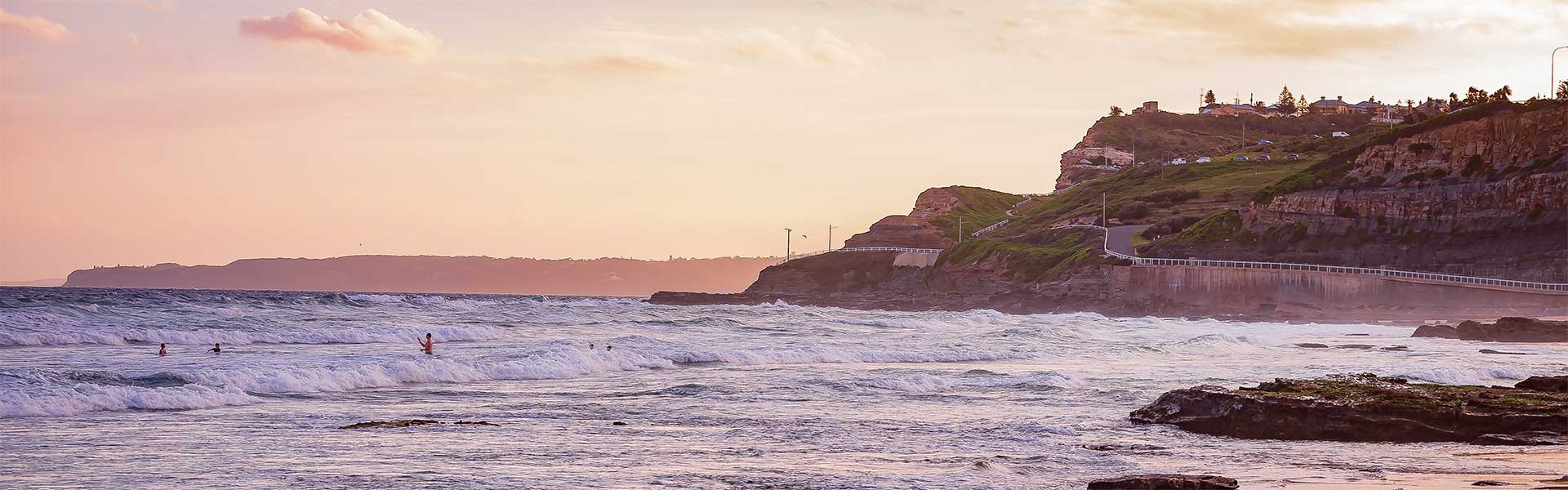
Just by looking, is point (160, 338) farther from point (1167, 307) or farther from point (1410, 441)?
point (1167, 307)

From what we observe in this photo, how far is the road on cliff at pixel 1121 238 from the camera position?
11084 centimetres

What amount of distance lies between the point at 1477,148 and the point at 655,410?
9397 cm

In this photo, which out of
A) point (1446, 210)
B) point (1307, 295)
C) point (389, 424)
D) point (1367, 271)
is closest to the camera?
point (389, 424)

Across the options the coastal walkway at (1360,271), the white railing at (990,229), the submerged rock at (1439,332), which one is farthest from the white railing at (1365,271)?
the white railing at (990,229)

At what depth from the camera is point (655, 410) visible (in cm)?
2130

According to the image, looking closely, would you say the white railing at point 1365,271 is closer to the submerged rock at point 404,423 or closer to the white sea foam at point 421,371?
the white sea foam at point 421,371

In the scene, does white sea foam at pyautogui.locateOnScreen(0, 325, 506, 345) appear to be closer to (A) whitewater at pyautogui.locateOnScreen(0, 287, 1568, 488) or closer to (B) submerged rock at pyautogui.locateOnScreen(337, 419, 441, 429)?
(A) whitewater at pyautogui.locateOnScreen(0, 287, 1568, 488)

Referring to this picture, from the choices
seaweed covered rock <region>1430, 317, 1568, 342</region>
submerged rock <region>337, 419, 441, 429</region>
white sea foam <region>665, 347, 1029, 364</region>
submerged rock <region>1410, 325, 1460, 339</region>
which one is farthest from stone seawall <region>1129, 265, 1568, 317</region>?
submerged rock <region>337, 419, 441, 429</region>

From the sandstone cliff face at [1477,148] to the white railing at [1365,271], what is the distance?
46.0 feet

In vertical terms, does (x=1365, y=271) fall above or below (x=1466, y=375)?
above

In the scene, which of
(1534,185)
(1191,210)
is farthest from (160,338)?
(1191,210)

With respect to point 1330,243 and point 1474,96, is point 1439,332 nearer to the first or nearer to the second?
point 1330,243

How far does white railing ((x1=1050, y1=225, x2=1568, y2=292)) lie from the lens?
78188 millimetres

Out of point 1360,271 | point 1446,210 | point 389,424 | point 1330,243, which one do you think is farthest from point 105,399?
point 1446,210
